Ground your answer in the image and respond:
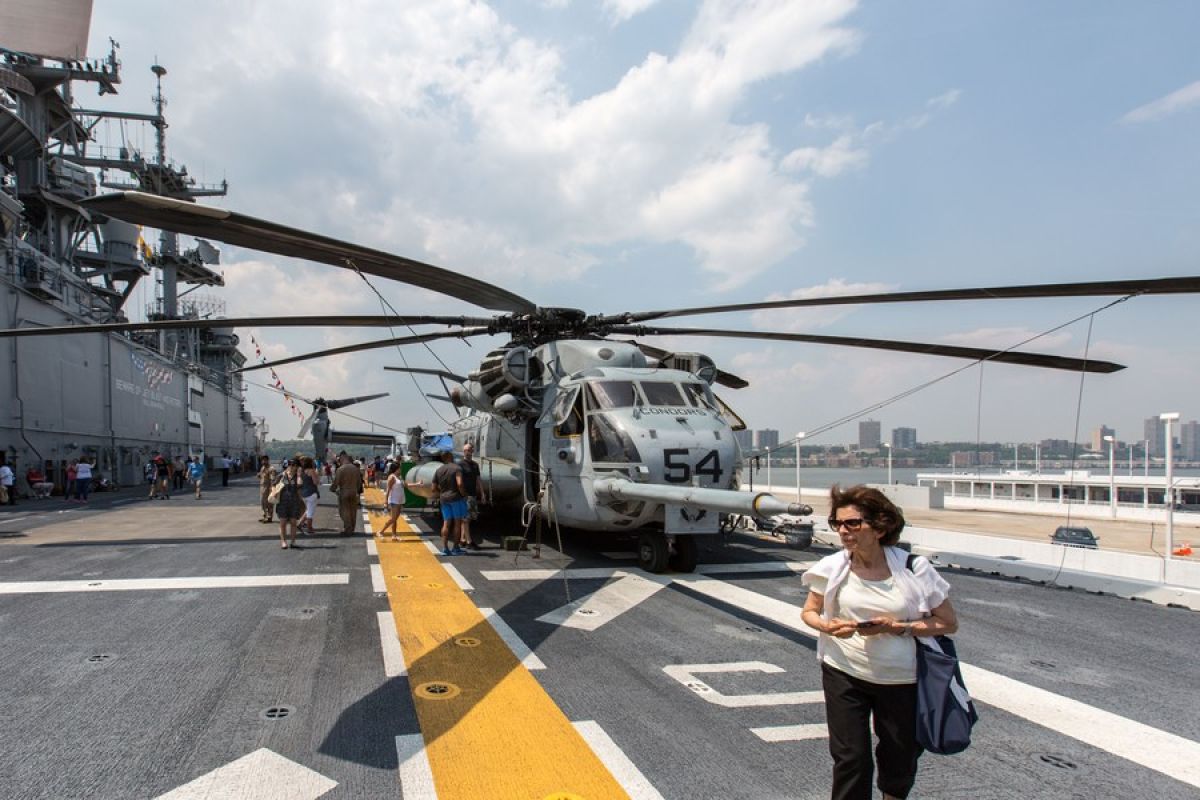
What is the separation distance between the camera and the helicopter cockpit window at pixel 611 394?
30.3 feet

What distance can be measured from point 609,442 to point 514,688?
449 centimetres

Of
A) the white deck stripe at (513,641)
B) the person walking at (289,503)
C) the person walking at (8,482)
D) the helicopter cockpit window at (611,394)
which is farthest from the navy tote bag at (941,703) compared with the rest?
the person walking at (8,482)

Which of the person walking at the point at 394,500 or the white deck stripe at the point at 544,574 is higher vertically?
the person walking at the point at 394,500

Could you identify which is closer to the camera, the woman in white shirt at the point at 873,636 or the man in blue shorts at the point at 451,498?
the woman in white shirt at the point at 873,636

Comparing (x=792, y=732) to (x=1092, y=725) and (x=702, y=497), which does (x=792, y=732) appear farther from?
(x=702, y=497)

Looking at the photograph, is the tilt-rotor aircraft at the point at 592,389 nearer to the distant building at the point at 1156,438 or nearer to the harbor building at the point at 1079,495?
the distant building at the point at 1156,438

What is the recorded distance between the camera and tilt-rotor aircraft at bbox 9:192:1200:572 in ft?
19.7

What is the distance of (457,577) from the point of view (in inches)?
346

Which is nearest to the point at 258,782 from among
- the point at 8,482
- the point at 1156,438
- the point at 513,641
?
the point at 513,641

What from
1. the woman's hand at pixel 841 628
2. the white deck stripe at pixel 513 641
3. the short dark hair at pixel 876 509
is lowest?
the white deck stripe at pixel 513 641

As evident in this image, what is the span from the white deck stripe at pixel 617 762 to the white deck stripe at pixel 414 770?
0.96 metres

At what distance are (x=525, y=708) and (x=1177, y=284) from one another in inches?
263

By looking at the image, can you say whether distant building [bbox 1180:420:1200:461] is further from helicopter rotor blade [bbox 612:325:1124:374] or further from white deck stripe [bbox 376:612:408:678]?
white deck stripe [bbox 376:612:408:678]

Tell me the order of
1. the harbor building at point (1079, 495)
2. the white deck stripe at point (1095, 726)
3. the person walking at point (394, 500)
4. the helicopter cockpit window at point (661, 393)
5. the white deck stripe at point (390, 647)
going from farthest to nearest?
1. the harbor building at point (1079, 495)
2. the person walking at point (394, 500)
3. the helicopter cockpit window at point (661, 393)
4. the white deck stripe at point (390, 647)
5. the white deck stripe at point (1095, 726)
